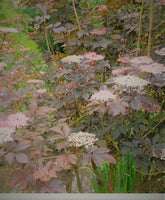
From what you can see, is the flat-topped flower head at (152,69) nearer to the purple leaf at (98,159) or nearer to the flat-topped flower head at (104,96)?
the flat-topped flower head at (104,96)

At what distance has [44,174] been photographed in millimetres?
1127

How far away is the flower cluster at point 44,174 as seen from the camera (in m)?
1.11

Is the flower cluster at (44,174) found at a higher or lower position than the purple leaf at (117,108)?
lower

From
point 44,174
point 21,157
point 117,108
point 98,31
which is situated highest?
point 98,31

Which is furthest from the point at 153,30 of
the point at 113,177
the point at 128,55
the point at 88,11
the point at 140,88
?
the point at 113,177

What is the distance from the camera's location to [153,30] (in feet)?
4.60

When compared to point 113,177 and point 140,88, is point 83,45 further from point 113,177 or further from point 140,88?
point 113,177

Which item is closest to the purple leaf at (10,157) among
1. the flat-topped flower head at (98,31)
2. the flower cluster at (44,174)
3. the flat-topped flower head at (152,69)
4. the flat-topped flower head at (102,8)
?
the flower cluster at (44,174)

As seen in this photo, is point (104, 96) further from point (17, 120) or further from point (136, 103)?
Answer: point (17, 120)

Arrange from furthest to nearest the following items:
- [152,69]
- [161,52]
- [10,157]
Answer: [161,52] → [152,69] → [10,157]

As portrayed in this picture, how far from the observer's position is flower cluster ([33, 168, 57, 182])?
1.11 m

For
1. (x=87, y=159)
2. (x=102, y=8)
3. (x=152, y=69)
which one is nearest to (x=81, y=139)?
(x=87, y=159)

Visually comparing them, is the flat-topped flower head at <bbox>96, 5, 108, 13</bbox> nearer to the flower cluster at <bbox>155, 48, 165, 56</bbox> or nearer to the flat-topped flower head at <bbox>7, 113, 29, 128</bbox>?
the flower cluster at <bbox>155, 48, 165, 56</bbox>

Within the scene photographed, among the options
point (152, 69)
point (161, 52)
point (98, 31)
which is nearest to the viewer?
point (152, 69)
